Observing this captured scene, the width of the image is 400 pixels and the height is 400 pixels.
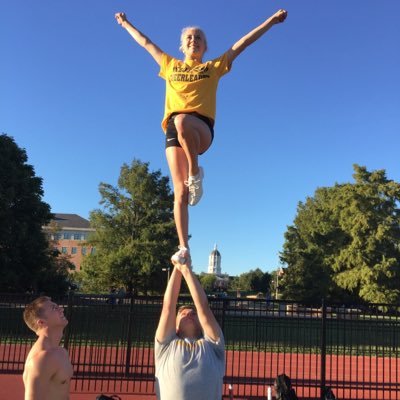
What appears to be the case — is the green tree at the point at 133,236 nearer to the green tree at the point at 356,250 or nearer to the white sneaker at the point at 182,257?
the green tree at the point at 356,250

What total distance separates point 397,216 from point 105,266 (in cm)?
2354

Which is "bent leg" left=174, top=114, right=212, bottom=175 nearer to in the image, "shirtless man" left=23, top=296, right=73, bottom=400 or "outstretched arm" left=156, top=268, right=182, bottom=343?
"outstretched arm" left=156, top=268, right=182, bottom=343

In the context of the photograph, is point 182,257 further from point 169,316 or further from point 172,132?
point 172,132

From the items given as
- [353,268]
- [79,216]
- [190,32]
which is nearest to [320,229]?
[353,268]

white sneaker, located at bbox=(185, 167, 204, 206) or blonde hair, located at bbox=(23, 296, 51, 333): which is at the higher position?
white sneaker, located at bbox=(185, 167, 204, 206)

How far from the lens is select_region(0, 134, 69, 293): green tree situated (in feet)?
81.3

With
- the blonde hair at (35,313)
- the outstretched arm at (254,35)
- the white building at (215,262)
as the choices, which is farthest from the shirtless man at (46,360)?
the white building at (215,262)

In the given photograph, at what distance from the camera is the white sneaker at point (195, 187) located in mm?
3766

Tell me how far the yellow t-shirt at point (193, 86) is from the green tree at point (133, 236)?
3420 cm

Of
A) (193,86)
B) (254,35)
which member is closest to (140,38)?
(193,86)

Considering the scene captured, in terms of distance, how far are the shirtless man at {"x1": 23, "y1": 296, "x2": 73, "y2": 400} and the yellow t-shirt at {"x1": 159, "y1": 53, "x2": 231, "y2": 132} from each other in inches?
69.2

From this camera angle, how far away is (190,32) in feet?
13.4

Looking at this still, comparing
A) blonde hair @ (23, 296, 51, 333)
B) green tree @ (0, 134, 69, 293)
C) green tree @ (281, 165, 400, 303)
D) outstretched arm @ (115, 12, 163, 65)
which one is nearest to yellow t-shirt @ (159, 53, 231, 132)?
outstretched arm @ (115, 12, 163, 65)

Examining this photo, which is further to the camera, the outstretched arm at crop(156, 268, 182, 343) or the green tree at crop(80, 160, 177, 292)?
the green tree at crop(80, 160, 177, 292)
